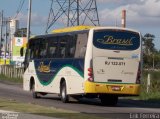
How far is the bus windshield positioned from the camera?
2578 centimetres

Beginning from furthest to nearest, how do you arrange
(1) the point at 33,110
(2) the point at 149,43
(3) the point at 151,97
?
(2) the point at 149,43 → (3) the point at 151,97 → (1) the point at 33,110

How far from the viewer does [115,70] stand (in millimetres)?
25938

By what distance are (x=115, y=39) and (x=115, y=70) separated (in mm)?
1340

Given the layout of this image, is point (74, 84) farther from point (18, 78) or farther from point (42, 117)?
point (18, 78)

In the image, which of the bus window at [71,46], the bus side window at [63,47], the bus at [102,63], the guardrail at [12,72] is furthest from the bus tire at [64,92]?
the guardrail at [12,72]

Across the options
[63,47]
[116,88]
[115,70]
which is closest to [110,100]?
[116,88]

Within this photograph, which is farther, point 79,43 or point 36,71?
point 36,71

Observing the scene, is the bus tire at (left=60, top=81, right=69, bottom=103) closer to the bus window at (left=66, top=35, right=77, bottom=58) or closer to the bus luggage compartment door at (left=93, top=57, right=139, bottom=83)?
the bus window at (left=66, top=35, right=77, bottom=58)

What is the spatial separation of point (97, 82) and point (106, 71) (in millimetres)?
628

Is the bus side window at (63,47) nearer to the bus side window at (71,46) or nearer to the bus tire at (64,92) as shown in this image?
the bus side window at (71,46)

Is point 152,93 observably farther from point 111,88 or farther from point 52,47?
point 111,88

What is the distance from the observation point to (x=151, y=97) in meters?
32.4

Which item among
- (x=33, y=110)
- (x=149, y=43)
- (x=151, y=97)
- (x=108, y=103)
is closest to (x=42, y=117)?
A: (x=33, y=110)

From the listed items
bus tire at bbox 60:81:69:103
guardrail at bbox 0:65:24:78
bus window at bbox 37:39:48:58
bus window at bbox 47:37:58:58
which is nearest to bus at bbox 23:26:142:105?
bus tire at bbox 60:81:69:103
